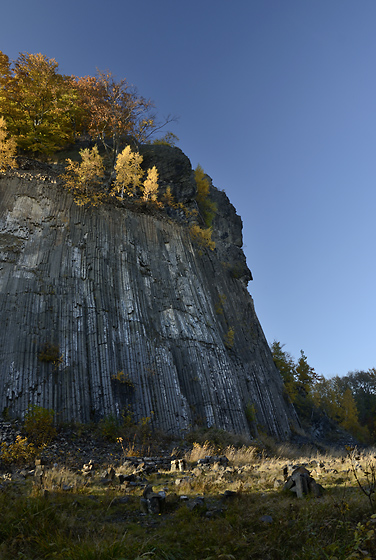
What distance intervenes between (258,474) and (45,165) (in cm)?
2235

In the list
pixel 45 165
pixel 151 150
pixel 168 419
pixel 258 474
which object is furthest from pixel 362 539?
pixel 151 150

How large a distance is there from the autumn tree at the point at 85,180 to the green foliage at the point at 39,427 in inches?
485

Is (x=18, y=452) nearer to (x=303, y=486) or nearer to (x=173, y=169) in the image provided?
(x=303, y=486)

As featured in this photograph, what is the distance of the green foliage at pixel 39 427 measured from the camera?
11289 millimetres

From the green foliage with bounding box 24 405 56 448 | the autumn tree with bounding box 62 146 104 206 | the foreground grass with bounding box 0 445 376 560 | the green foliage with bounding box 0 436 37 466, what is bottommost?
the foreground grass with bounding box 0 445 376 560

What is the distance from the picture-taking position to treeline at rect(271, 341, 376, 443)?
3648 centimetres

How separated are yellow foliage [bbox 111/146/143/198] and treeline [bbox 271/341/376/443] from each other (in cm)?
2030

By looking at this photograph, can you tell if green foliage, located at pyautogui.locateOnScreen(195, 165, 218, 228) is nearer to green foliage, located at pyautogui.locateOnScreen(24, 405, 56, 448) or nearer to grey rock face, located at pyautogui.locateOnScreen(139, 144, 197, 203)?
grey rock face, located at pyautogui.locateOnScreen(139, 144, 197, 203)

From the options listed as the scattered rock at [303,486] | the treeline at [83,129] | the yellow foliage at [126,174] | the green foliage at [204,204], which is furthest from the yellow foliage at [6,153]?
the scattered rock at [303,486]

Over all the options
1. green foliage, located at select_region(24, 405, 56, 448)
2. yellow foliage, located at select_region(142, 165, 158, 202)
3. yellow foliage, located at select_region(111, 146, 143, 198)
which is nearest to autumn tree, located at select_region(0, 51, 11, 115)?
yellow foliage, located at select_region(111, 146, 143, 198)

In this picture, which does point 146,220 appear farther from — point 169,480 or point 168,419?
point 169,480

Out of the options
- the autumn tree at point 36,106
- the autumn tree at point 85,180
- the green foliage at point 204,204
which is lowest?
the autumn tree at point 85,180

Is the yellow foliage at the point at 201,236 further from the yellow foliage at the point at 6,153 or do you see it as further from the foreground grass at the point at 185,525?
the foreground grass at the point at 185,525

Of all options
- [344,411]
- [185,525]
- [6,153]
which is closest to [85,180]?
[6,153]
